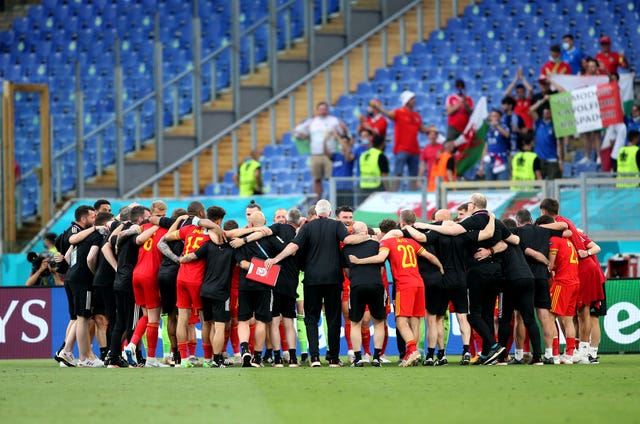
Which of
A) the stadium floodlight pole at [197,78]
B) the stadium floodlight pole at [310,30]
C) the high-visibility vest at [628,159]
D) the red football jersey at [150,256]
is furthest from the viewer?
the stadium floodlight pole at [310,30]

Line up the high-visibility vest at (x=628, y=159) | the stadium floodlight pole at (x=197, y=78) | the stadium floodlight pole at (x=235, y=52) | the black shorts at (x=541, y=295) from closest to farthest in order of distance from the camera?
1. the black shorts at (x=541, y=295)
2. the high-visibility vest at (x=628, y=159)
3. the stadium floodlight pole at (x=197, y=78)
4. the stadium floodlight pole at (x=235, y=52)

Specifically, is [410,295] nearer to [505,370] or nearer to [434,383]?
[505,370]

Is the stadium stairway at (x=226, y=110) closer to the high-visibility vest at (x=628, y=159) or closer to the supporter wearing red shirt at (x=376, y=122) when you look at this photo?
the supporter wearing red shirt at (x=376, y=122)

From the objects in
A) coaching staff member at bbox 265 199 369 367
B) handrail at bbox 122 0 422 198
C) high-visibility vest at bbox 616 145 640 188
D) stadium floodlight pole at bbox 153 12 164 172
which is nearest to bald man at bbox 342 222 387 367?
coaching staff member at bbox 265 199 369 367

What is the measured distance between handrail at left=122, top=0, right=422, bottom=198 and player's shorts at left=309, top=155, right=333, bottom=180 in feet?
13.0

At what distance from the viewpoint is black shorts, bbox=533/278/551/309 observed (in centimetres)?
1738

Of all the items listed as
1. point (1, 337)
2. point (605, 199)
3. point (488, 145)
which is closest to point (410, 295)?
point (605, 199)

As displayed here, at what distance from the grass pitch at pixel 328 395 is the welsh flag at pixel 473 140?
984 cm

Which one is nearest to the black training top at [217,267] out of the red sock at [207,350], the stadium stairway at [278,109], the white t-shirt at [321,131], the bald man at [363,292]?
the red sock at [207,350]

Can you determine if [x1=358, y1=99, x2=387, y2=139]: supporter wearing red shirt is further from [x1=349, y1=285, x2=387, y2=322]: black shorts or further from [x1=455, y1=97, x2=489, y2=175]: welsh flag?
[x1=349, y1=285, x2=387, y2=322]: black shorts

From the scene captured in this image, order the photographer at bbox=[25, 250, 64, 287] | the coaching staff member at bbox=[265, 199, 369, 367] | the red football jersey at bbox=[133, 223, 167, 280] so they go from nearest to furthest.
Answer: the coaching staff member at bbox=[265, 199, 369, 367] → the red football jersey at bbox=[133, 223, 167, 280] → the photographer at bbox=[25, 250, 64, 287]

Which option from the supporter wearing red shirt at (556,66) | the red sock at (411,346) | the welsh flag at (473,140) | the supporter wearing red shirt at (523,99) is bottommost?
the red sock at (411,346)

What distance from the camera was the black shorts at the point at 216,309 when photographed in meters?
17.2

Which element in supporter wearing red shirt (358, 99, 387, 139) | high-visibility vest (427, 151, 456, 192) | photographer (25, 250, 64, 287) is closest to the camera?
photographer (25, 250, 64, 287)
